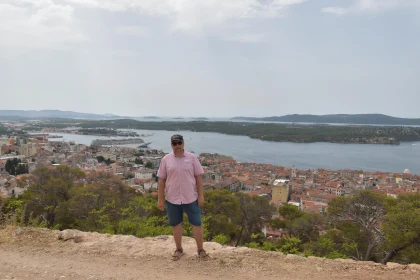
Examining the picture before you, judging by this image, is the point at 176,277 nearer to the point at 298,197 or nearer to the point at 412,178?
the point at 298,197

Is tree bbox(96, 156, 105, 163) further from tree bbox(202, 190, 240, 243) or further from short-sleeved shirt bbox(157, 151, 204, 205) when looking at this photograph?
short-sleeved shirt bbox(157, 151, 204, 205)

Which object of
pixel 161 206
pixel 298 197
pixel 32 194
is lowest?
pixel 298 197

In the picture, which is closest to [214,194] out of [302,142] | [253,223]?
[253,223]

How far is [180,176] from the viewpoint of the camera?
3291 mm

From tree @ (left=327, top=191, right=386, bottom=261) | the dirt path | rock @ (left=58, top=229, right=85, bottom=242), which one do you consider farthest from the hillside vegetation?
the dirt path

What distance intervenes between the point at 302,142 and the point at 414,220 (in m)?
94.4

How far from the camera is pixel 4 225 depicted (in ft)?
15.5

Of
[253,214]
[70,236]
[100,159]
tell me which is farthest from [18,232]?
[100,159]

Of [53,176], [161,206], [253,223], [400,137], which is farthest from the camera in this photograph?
[400,137]

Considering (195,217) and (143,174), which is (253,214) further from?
(143,174)

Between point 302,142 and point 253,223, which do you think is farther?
point 302,142

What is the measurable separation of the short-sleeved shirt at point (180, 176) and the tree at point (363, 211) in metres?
8.88

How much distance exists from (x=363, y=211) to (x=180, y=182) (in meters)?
10.2

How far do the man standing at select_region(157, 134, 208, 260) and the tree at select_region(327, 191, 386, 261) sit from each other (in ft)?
28.8
